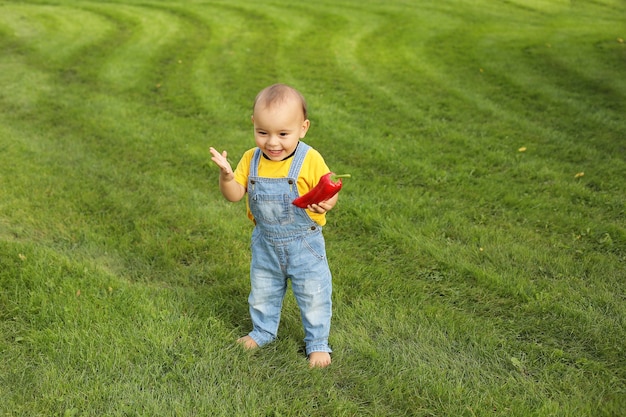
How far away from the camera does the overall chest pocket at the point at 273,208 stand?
2.95m

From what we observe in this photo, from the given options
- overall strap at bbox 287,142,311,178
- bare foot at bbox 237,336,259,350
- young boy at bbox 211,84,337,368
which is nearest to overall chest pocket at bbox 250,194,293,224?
young boy at bbox 211,84,337,368

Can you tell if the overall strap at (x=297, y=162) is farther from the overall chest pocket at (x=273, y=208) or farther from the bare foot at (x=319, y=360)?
the bare foot at (x=319, y=360)

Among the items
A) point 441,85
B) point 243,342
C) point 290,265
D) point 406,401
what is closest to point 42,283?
point 243,342

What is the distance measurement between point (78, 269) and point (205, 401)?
1.45 m

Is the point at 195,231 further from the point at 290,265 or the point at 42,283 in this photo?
the point at 290,265

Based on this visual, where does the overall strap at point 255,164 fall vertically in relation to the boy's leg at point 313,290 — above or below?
above

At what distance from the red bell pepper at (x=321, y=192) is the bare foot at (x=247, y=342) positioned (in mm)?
910

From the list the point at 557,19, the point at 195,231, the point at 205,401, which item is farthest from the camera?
the point at 557,19

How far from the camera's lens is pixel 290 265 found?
3109 mm

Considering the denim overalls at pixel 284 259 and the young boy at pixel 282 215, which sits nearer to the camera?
the young boy at pixel 282 215

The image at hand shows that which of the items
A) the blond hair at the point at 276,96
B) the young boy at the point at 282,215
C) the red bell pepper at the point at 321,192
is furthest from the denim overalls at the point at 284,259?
the blond hair at the point at 276,96

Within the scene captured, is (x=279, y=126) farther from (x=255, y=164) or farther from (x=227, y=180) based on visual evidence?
(x=227, y=180)

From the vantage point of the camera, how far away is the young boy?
112 inches

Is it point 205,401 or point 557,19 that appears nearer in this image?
point 205,401
